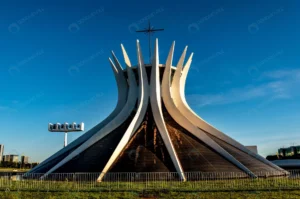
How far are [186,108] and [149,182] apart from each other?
1165 cm

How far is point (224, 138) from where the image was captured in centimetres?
2378

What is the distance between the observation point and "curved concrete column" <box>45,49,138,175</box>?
2173 cm

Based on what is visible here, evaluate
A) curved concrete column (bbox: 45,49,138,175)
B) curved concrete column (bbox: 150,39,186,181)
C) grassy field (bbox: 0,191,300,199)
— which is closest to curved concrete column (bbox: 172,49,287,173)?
curved concrete column (bbox: 150,39,186,181)

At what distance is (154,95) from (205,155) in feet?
25.9

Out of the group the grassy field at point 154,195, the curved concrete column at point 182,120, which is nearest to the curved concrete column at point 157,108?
the curved concrete column at point 182,120

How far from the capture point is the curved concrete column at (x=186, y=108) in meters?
23.4

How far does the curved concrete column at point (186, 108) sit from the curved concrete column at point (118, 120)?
4252 mm

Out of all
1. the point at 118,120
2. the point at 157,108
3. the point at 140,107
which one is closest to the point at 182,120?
the point at 157,108

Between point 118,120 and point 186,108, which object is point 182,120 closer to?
point 186,108

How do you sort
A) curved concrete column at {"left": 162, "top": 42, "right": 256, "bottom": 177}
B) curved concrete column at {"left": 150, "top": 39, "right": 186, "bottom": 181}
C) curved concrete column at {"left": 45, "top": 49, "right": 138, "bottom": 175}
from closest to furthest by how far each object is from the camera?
curved concrete column at {"left": 150, "top": 39, "right": 186, "bottom": 181} < curved concrete column at {"left": 162, "top": 42, "right": 256, "bottom": 177} < curved concrete column at {"left": 45, "top": 49, "right": 138, "bottom": 175}

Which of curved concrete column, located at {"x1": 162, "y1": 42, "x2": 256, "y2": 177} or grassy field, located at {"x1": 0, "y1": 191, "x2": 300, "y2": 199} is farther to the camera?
curved concrete column, located at {"x1": 162, "y1": 42, "x2": 256, "y2": 177}

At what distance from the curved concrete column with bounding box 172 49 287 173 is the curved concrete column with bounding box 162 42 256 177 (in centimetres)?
143

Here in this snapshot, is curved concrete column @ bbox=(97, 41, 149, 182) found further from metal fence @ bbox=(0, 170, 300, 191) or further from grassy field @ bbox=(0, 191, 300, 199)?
grassy field @ bbox=(0, 191, 300, 199)

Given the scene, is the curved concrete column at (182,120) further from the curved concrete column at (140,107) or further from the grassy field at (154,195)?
the grassy field at (154,195)
